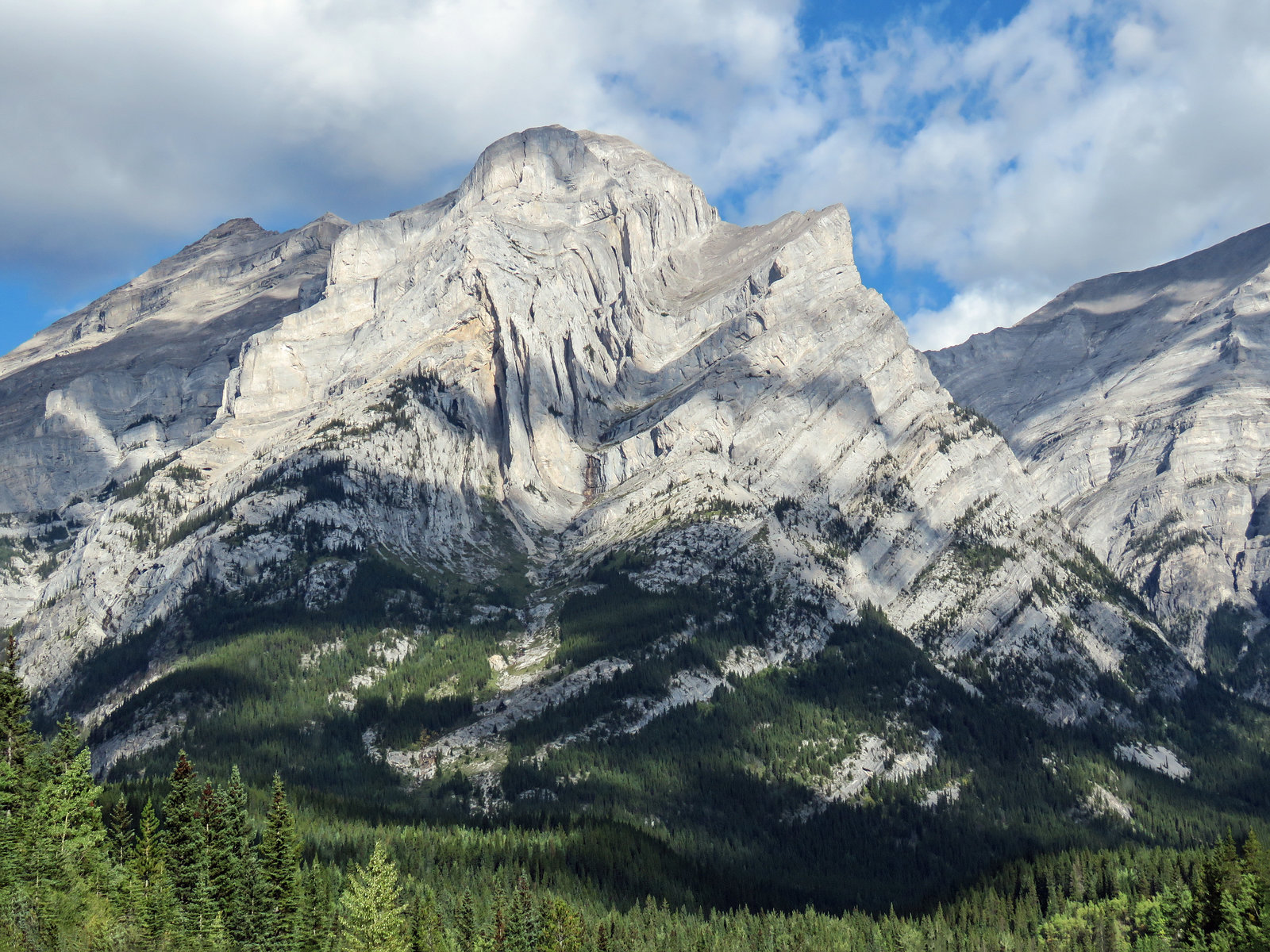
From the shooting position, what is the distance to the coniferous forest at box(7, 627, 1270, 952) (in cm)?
7844

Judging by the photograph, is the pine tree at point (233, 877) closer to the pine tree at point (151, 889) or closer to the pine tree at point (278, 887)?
the pine tree at point (278, 887)

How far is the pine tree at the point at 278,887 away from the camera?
85312mm

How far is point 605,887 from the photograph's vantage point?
A: 487 feet

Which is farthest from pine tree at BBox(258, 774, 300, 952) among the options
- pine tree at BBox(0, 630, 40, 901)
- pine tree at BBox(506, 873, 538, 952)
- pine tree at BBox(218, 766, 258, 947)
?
pine tree at BBox(506, 873, 538, 952)

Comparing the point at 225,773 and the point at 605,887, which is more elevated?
the point at 225,773

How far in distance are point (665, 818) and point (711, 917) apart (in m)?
39.5

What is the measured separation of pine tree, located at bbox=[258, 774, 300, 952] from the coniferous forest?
114mm

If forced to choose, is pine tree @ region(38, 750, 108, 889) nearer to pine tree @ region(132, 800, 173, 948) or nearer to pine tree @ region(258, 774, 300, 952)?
pine tree @ region(132, 800, 173, 948)

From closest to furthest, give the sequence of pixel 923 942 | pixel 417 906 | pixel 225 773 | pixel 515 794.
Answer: pixel 417 906
pixel 923 942
pixel 225 773
pixel 515 794

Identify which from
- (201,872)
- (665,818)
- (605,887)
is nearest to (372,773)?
(665,818)

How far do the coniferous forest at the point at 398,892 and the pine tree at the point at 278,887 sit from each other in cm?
11

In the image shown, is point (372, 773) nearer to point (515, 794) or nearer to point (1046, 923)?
point (515, 794)

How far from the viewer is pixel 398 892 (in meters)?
97.4

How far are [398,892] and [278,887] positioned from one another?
13.4 metres
